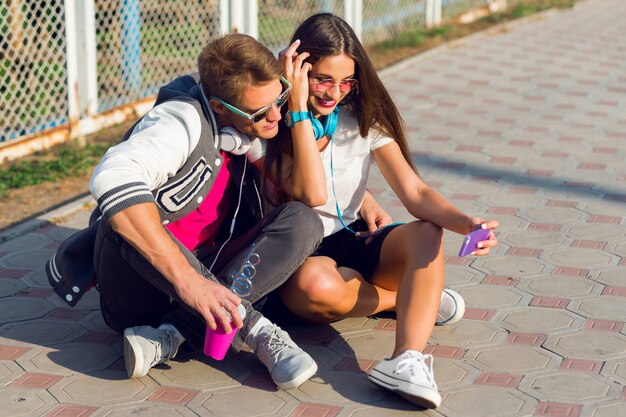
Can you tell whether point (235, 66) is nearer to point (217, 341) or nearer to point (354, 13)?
point (217, 341)

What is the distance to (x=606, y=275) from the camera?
448 centimetres

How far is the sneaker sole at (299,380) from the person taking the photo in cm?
338

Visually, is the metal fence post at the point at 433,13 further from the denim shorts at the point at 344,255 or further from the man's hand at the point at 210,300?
the man's hand at the point at 210,300

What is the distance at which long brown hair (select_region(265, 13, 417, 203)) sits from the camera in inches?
142

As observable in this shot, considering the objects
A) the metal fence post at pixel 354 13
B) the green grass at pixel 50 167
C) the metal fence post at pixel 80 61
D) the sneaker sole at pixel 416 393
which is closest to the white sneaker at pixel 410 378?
the sneaker sole at pixel 416 393

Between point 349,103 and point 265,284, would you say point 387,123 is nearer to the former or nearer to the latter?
point 349,103

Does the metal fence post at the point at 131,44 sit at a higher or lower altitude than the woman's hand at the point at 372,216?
lower

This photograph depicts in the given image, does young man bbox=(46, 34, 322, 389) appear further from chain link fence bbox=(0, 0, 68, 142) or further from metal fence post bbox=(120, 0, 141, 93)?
metal fence post bbox=(120, 0, 141, 93)

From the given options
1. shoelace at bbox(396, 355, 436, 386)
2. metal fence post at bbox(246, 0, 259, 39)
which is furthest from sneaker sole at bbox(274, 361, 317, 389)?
metal fence post at bbox(246, 0, 259, 39)

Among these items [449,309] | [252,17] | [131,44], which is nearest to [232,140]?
[449,309]

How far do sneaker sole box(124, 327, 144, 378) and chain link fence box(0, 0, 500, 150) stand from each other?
121 inches

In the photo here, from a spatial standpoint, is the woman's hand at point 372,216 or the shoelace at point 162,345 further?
the woman's hand at point 372,216

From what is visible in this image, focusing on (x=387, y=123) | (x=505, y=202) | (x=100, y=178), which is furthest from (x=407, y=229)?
(x=505, y=202)

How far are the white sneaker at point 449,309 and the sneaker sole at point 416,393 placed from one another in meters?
0.65
